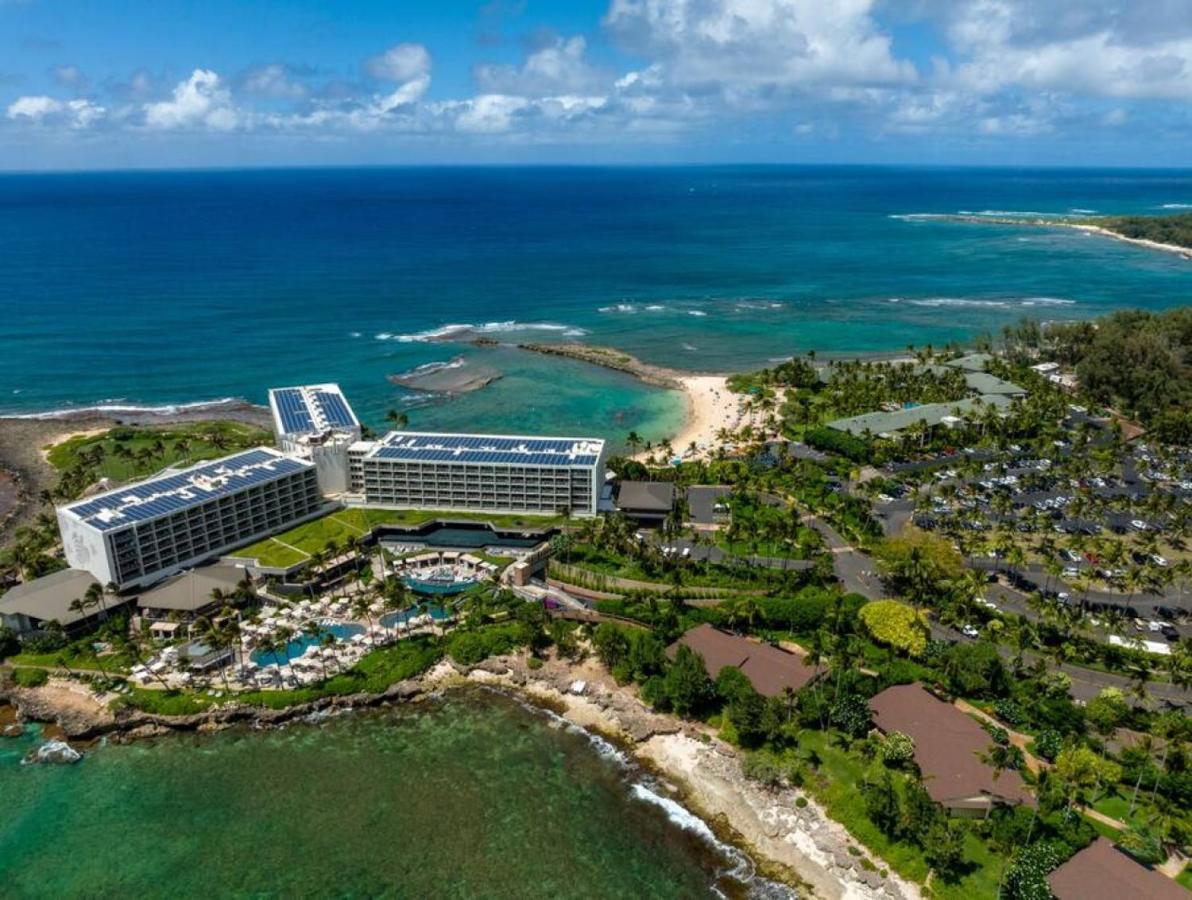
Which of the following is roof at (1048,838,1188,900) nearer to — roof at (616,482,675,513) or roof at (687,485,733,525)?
roof at (687,485,733,525)

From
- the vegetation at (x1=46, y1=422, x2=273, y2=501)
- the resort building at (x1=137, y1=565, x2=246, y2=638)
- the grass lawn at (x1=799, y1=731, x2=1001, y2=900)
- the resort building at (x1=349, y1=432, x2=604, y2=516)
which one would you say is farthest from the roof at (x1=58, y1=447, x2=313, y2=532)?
the grass lawn at (x1=799, y1=731, x2=1001, y2=900)

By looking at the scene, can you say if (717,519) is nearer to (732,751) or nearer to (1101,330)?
(732,751)

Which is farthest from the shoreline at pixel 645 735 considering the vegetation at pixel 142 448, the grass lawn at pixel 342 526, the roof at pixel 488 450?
the vegetation at pixel 142 448

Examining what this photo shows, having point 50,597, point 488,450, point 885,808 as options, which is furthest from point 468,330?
point 885,808

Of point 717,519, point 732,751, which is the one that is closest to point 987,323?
point 717,519

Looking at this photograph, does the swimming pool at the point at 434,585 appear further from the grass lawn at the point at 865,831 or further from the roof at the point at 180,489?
the grass lawn at the point at 865,831

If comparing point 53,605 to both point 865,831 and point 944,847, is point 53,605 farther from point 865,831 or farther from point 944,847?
point 944,847

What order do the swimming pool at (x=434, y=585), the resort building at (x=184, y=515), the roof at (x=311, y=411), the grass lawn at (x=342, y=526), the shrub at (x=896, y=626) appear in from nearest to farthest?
the shrub at (x=896, y=626), the resort building at (x=184, y=515), the swimming pool at (x=434, y=585), the grass lawn at (x=342, y=526), the roof at (x=311, y=411)
